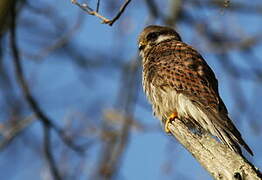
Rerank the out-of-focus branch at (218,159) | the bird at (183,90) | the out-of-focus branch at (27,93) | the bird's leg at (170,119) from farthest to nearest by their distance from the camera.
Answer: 1. the out-of-focus branch at (27,93)
2. the bird's leg at (170,119)
3. the bird at (183,90)
4. the out-of-focus branch at (218,159)

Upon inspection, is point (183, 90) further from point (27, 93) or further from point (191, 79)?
point (27, 93)

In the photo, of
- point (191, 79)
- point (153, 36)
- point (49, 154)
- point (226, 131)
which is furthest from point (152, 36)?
point (226, 131)

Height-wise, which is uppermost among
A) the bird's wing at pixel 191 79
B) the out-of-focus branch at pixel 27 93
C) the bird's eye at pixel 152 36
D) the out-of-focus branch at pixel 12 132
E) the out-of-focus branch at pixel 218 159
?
the out-of-focus branch at pixel 218 159

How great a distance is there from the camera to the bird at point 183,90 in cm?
480

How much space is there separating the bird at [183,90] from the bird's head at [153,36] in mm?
233

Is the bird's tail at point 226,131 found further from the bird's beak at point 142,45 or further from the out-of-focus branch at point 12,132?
the out-of-focus branch at point 12,132

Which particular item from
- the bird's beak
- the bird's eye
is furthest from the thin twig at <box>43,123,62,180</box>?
the bird's eye

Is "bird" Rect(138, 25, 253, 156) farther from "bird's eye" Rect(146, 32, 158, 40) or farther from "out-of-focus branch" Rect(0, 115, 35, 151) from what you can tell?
"out-of-focus branch" Rect(0, 115, 35, 151)

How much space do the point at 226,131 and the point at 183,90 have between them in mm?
705

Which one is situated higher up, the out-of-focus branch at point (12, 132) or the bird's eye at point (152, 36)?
the bird's eye at point (152, 36)

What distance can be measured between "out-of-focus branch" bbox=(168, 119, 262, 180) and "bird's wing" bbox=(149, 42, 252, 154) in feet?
1.84

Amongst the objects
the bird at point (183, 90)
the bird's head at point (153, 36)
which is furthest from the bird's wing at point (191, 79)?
the bird's head at point (153, 36)

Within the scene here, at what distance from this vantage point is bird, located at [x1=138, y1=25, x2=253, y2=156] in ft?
15.8

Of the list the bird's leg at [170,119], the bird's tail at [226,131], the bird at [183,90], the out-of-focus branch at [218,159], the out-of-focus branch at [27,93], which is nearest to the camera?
the out-of-focus branch at [218,159]
